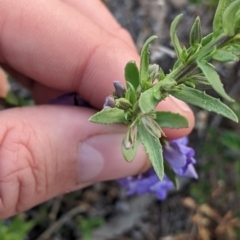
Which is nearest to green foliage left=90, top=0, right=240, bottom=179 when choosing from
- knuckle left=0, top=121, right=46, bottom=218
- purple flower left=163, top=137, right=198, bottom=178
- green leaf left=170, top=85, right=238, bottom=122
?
green leaf left=170, top=85, right=238, bottom=122

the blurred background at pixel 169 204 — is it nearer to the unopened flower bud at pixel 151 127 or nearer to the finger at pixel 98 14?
the finger at pixel 98 14

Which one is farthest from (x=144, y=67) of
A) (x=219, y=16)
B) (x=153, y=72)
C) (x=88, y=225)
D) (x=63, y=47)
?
(x=88, y=225)

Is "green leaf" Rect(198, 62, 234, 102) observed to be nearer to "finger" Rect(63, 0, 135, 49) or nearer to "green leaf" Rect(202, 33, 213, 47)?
"green leaf" Rect(202, 33, 213, 47)

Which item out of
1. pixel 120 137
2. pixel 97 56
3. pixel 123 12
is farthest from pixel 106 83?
pixel 123 12

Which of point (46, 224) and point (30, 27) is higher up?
point (30, 27)

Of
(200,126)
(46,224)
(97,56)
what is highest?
(97,56)

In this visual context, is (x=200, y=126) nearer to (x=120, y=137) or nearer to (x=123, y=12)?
(x=123, y=12)

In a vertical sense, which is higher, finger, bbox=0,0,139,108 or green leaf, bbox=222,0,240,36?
green leaf, bbox=222,0,240,36

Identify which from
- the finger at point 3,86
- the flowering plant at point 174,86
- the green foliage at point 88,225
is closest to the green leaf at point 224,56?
the flowering plant at point 174,86
